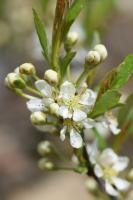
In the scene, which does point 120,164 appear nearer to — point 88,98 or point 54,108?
point 88,98

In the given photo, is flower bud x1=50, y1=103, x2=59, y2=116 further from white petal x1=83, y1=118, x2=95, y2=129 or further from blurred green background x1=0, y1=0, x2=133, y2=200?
blurred green background x1=0, y1=0, x2=133, y2=200

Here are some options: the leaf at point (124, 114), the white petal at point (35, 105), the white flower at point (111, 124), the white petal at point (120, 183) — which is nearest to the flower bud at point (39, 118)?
the white petal at point (35, 105)

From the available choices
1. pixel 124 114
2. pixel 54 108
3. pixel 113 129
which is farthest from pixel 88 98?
pixel 124 114

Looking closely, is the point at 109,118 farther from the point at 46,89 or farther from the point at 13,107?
the point at 13,107

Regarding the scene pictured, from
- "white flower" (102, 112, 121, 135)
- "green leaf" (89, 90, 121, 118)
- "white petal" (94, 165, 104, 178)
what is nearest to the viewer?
"green leaf" (89, 90, 121, 118)

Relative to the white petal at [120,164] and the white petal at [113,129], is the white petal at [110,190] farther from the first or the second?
the white petal at [113,129]

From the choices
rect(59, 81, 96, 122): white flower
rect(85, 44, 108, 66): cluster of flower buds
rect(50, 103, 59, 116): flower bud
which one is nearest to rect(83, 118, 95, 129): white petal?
rect(59, 81, 96, 122): white flower
